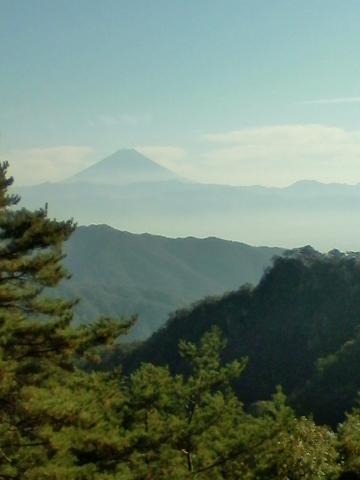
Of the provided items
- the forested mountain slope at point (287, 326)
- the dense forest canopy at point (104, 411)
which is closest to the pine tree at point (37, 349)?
the dense forest canopy at point (104, 411)

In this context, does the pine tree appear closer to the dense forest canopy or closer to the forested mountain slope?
the dense forest canopy

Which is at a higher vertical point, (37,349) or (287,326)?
(37,349)

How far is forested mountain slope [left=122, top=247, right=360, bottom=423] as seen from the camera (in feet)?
250

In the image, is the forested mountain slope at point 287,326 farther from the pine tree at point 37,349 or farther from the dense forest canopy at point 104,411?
the pine tree at point 37,349

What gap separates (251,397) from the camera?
7438 centimetres

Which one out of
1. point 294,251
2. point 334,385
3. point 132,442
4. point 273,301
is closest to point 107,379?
point 132,442

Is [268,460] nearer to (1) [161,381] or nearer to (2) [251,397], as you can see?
(1) [161,381]

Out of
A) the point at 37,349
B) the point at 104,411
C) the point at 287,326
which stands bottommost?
the point at 287,326

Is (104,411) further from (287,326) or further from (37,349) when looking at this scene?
(287,326)

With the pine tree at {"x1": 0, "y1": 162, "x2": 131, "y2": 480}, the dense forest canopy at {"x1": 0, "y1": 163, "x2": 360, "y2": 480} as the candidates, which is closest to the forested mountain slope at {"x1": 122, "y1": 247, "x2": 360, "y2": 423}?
the dense forest canopy at {"x1": 0, "y1": 163, "x2": 360, "y2": 480}

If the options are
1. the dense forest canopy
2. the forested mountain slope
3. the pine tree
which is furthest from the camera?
the forested mountain slope

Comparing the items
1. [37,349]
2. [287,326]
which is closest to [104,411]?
[37,349]

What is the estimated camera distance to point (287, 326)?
87.8 metres

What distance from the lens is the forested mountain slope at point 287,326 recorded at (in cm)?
7625
